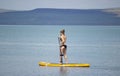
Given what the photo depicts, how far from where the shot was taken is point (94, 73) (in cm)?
2320

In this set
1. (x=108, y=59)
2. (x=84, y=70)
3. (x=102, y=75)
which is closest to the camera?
(x=102, y=75)

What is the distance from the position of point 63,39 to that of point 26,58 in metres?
6.53

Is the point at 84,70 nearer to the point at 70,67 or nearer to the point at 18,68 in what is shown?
the point at 70,67

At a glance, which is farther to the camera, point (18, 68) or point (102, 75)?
point (18, 68)

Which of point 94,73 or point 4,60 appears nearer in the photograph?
point 94,73

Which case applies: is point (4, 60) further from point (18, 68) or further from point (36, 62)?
point (18, 68)

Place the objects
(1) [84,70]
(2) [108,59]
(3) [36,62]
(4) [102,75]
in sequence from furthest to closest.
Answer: (2) [108,59]
(3) [36,62]
(1) [84,70]
(4) [102,75]

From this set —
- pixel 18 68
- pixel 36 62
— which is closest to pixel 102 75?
pixel 18 68

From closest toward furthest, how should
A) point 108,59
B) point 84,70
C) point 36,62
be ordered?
point 84,70 → point 36,62 → point 108,59

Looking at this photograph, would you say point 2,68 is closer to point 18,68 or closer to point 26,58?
point 18,68

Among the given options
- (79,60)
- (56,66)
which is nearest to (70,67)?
(56,66)

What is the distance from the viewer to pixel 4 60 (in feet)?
95.7

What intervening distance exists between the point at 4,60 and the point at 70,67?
16.6ft

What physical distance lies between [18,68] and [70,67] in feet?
6.41
